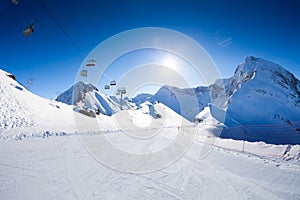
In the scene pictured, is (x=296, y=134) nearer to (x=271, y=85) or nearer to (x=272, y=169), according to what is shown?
(x=272, y=169)

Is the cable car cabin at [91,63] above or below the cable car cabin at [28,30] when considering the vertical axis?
above

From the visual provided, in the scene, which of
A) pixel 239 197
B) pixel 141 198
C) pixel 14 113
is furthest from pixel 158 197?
pixel 14 113

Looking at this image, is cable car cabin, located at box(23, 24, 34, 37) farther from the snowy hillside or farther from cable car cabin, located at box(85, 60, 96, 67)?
the snowy hillside

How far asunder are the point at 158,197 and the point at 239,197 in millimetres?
1351

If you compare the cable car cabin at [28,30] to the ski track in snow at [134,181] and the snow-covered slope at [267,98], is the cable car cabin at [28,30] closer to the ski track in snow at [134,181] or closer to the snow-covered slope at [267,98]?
the ski track in snow at [134,181]

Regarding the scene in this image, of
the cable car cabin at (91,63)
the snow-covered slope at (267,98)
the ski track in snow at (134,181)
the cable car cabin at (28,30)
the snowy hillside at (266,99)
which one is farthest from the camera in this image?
the snow-covered slope at (267,98)

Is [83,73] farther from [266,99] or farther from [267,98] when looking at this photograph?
[267,98]

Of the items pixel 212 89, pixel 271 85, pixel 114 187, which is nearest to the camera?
pixel 114 187

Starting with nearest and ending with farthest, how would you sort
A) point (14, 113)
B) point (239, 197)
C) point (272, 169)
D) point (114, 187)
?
point (239, 197)
point (114, 187)
point (272, 169)
point (14, 113)

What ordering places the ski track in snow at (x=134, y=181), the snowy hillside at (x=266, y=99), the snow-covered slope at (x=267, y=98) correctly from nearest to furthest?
the ski track in snow at (x=134, y=181) → the snowy hillside at (x=266, y=99) → the snow-covered slope at (x=267, y=98)

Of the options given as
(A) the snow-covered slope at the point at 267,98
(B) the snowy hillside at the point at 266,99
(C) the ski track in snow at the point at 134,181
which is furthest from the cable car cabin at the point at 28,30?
(A) the snow-covered slope at the point at 267,98

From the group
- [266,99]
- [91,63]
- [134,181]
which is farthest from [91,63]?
[266,99]

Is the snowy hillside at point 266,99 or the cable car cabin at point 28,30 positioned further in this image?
the snowy hillside at point 266,99

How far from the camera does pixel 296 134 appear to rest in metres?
14.8
